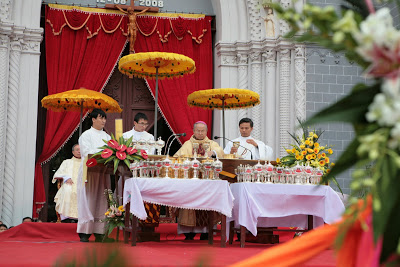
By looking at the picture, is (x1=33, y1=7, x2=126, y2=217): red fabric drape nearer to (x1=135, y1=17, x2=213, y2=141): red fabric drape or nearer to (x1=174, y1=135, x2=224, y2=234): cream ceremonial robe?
(x1=135, y1=17, x2=213, y2=141): red fabric drape

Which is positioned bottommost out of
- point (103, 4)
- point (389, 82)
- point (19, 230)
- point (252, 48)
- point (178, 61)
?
point (19, 230)

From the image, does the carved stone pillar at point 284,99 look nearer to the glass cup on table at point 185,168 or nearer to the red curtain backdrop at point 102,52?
the red curtain backdrop at point 102,52

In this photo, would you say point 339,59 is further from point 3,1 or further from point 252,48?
point 3,1

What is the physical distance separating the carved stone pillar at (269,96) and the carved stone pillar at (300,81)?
0.45 meters

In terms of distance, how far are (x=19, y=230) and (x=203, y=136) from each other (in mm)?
3027

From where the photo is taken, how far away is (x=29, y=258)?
15.0ft

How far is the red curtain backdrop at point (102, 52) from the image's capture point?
10727mm

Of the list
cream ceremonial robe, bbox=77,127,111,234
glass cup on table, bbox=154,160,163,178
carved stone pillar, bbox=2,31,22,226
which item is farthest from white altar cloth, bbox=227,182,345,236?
carved stone pillar, bbox=2,31,22,226

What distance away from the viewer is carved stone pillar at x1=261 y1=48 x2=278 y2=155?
10.8 m

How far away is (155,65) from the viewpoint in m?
8.17

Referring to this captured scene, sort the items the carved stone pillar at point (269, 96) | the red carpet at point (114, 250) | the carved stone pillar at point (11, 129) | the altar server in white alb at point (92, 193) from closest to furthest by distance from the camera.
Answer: the red carpet at point (114, 250) < the altar server in white alb at point (92, 193) < the carved stone pillar at point (11, 129) < the carved stone pillar at point (269, 96)

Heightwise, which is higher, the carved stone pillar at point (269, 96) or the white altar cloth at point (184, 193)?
the carved stone pillar at point (269, 96)

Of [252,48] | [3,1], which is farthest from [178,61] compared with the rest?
[3,1]

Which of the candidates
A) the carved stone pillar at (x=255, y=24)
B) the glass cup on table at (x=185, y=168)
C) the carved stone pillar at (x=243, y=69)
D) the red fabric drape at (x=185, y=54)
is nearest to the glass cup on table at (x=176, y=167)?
the glass cup on table at (x=185, y=168)
